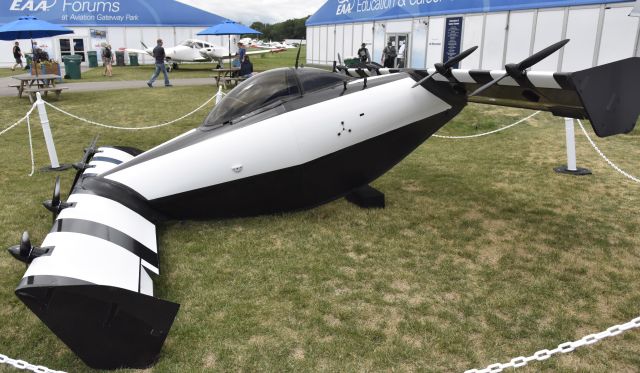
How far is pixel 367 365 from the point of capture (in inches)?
137

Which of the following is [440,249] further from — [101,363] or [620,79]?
[101,363]

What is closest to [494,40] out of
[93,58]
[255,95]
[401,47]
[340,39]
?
[401,47]

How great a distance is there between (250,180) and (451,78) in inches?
112

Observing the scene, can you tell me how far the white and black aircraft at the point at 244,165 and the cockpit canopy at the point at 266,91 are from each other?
0.06 feet

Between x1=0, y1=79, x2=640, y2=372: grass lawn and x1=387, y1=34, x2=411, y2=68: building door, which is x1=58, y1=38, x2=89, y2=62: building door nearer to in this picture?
x1=387, y1=34, x2=411, y2=68: building door

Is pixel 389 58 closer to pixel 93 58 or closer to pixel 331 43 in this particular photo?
pixel 331 43

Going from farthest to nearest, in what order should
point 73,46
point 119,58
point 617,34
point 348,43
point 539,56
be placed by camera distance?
point 119,58 → point 73,46 → point 348,43 → point 617,34 → point 539,56

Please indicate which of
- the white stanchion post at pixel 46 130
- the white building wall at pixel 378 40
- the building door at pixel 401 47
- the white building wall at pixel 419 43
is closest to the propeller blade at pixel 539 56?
the white stanchion post at pixel 46 130

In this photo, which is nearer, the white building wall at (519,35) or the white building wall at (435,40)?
the white building wall at (519,35)

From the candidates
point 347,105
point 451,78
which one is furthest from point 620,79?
point 347,105

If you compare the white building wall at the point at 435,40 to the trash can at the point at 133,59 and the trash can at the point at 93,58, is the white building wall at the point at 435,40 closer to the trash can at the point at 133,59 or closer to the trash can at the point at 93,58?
the trash can at the point at 133,59

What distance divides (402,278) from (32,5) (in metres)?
39.5

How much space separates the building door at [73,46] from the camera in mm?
33781

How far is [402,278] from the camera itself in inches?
190
